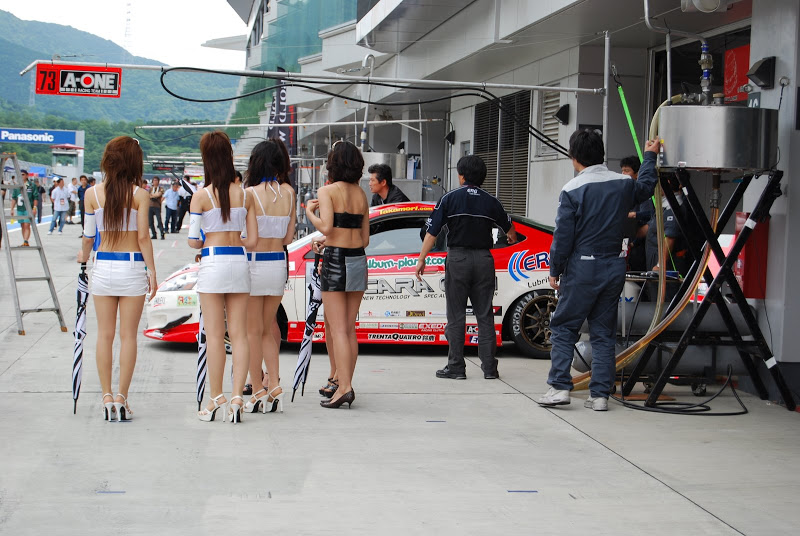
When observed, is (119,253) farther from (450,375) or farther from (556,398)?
(556,398)

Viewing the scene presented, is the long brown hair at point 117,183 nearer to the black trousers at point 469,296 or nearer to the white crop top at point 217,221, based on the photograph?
the white crop top at point 217,221

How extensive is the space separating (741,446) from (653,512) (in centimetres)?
165

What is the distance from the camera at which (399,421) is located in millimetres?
6363

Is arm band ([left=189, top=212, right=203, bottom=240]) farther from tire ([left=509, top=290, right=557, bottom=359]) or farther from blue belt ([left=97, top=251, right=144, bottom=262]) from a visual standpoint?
tire ([left=509, top=290, right=557, bottom=359])

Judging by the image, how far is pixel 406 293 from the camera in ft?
29.2

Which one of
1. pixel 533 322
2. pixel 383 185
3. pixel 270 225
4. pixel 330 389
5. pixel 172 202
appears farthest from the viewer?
pixel 172 202

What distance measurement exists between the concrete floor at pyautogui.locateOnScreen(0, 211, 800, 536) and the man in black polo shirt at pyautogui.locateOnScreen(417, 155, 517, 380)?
34 cm

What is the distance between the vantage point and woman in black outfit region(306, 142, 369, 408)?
6633mm

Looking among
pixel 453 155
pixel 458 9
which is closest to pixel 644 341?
pixel 458 9

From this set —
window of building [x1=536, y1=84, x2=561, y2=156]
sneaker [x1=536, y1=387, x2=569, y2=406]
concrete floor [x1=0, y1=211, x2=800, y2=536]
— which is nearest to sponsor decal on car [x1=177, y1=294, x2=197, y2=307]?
concrete floor [x1=0, y1=211, x2=800, y2=536]

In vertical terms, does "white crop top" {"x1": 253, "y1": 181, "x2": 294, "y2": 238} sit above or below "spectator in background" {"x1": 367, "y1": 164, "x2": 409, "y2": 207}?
below

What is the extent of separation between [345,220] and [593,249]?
180cm

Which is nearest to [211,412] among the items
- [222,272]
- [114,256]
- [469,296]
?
[222,272]

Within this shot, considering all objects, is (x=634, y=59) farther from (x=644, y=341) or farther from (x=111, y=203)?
(x=111, y=203)
